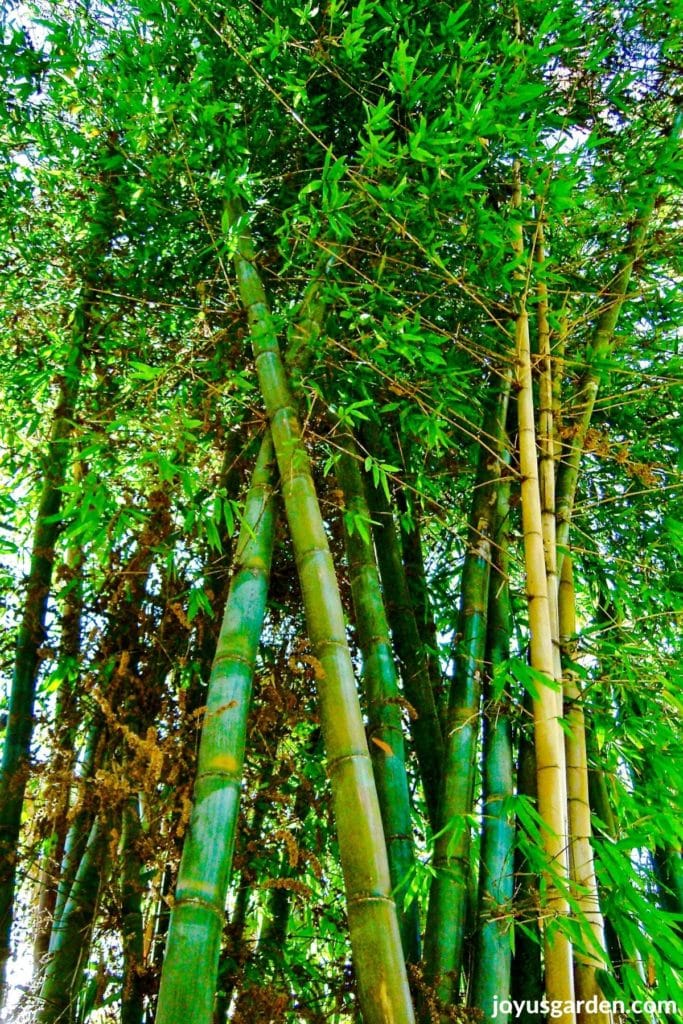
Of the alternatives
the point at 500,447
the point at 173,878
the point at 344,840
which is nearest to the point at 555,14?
the point at 500,447

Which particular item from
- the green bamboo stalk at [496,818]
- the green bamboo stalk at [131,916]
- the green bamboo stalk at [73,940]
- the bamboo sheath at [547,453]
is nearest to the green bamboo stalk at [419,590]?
the green bamboo stalk at [496,818]

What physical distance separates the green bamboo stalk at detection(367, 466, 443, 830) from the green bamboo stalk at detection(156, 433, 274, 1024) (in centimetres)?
46

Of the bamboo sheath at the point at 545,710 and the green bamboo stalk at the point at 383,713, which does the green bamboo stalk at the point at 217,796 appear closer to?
the green bamboo stalk at the point at 383,713

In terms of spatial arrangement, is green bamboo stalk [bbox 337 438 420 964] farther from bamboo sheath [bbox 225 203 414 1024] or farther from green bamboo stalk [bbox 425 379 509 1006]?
bamboo sheath [bbox 225 203 414 1024]

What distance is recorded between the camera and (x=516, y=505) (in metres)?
2.62

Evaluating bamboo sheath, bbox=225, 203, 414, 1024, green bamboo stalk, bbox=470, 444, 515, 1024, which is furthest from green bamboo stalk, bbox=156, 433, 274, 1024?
green bamboo stalk, bbox=470, 444, 515, 1024

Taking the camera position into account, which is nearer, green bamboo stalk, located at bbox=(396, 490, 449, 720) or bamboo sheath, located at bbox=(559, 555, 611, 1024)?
bamboo sheath, located at bbox=(559, 555, 611, 1024)

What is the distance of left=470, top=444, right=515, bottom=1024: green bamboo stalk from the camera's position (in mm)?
1827

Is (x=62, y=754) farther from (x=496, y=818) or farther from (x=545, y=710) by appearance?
(x=545, y=710)

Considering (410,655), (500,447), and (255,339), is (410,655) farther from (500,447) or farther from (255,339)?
(255,339)

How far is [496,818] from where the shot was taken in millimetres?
2014

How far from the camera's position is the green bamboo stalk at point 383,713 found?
1972 mm

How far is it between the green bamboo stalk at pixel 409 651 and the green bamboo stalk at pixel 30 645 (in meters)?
1.11

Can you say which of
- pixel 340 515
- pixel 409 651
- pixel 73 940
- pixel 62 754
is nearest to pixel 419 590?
pixel 409 651
